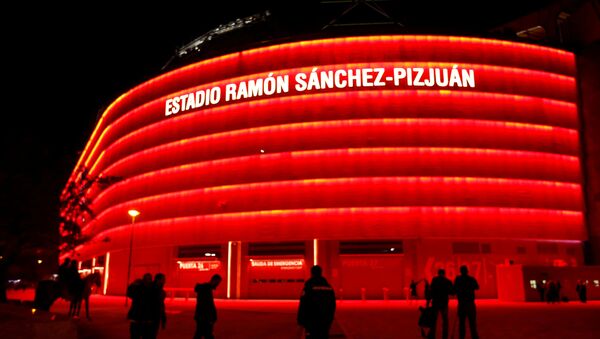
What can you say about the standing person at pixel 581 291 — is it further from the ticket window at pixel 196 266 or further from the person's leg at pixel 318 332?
the person's leg at pixel 318 332

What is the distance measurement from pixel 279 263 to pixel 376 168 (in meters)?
10.1

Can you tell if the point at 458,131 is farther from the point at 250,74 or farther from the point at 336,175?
the point at 250,74

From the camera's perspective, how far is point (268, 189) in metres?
40.1

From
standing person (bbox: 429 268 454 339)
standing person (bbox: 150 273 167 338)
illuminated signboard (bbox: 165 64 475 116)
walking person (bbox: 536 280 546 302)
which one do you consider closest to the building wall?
walking person (bbox: 536 280 546 302)

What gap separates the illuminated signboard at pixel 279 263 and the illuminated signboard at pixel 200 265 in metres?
3.28

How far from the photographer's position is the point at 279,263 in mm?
39938

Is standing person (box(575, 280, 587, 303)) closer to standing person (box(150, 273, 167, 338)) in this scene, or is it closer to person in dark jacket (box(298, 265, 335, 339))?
person in dark jacket (box(298, 265, 335, 339))

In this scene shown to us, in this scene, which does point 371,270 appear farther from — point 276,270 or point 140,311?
point 140,311

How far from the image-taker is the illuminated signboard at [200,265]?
138 ft

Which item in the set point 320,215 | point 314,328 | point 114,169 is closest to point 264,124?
point 320,215

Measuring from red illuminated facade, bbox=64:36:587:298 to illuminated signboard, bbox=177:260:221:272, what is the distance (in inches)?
3.3

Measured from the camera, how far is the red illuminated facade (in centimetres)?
3825

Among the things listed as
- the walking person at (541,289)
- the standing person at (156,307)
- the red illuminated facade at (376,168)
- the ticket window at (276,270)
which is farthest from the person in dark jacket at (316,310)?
the ticket window at (276,270)

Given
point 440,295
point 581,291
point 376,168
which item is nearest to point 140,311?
point 440,295
